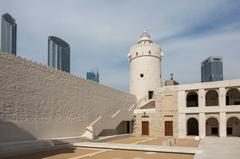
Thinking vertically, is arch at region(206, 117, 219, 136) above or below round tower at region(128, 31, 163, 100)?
below

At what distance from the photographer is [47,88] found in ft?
56.1

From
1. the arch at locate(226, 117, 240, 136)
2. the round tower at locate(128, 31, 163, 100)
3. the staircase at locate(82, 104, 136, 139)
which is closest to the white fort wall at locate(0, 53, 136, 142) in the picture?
the staircase at locate(82, 104, 136, 139)

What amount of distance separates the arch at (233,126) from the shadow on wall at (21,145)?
59.1 ft

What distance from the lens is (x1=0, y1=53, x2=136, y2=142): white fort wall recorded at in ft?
46.2

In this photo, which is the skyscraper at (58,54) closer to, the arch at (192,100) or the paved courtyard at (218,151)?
the arch at (192,100)

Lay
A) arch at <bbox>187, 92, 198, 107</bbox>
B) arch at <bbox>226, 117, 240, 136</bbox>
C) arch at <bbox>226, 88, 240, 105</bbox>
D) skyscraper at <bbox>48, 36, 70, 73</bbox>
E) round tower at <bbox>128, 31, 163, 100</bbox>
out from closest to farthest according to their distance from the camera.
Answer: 1. arch at <bbox>226, 117, 240, 136</bbox>
2. arch at <bbox>226, 88, 240, 105</bbox>
3. arch at <bbox>187, 92, 198, 107</bbox>
4. round tower at <bbox>128, 31, 163, 100</bbox>
5. skyscraper at <bbox>48, 36, 70, 73</bbox>

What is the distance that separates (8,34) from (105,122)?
275 feet

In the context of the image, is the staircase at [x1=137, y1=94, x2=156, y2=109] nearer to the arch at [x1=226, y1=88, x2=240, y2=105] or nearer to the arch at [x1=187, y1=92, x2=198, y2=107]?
the arch at [x1=187, y1=92, x2=198, y2=107]

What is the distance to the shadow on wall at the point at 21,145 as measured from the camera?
40.3ft

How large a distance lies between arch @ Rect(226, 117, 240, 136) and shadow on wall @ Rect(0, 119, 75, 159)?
1801 centimetres

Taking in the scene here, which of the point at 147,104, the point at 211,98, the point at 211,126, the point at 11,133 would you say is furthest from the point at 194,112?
the point at 11,133

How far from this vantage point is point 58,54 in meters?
130

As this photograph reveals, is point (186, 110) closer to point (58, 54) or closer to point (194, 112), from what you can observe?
point (194, 112)

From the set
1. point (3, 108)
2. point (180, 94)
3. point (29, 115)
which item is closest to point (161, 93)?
→ point (180, 94)
